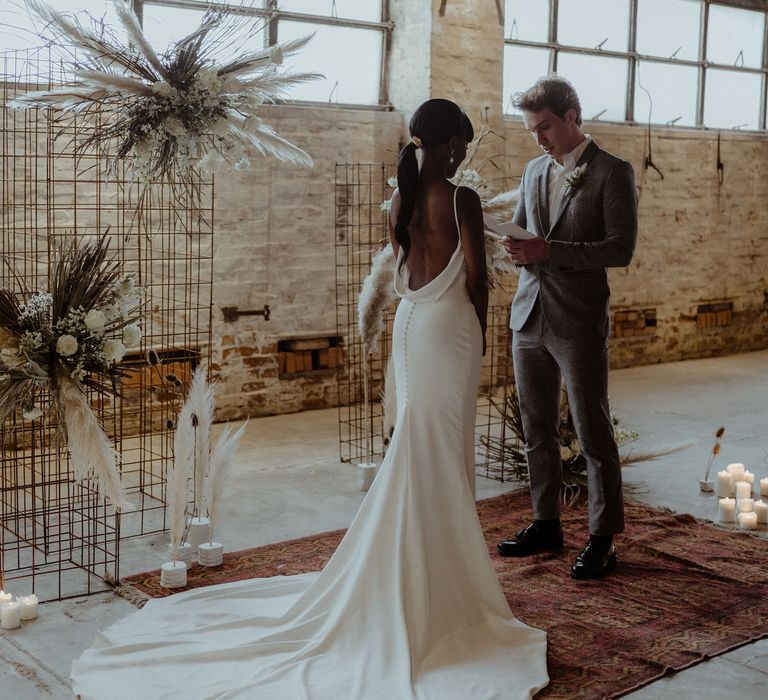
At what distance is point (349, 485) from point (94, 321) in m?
2.34

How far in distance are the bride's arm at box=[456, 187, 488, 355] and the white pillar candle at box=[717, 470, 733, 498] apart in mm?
2295

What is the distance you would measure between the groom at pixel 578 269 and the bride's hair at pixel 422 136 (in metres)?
0.68

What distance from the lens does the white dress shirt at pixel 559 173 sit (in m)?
4.04

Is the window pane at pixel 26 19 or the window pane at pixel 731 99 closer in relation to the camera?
the window pane at pixel 26 19

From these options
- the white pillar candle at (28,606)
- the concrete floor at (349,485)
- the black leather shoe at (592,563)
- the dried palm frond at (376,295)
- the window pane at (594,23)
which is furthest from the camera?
the window pane at (594,23)

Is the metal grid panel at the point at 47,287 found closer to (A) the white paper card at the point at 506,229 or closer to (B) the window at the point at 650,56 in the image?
(A) the white paper card at the point at 506,229

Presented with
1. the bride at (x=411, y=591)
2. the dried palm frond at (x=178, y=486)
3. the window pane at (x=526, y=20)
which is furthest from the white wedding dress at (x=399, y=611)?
the window pane at (x=526, y=20)

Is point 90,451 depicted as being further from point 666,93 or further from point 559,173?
point 666,93

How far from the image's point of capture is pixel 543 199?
4.16 metres

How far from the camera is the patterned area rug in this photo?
10.7 ft

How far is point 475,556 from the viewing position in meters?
3.32

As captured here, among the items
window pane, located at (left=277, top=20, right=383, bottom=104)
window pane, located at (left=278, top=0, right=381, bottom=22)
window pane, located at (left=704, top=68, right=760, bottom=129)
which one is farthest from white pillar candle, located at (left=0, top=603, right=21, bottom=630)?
window pane, located at (left=704, top=68, right=760, bottom=129)

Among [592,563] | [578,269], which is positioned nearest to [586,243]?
[578,269]

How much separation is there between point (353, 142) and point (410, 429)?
14.9 feet
